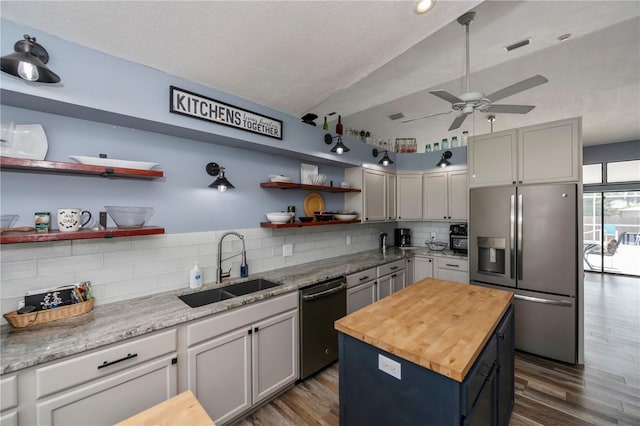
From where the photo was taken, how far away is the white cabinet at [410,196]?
14.2 feet

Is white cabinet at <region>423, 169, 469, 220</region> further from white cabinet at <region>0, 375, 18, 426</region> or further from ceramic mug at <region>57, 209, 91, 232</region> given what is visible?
white cabinet at <region>0, 375, 18, 426</region>

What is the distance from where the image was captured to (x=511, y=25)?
2010 millimetres

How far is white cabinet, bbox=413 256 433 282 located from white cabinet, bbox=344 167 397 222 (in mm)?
751

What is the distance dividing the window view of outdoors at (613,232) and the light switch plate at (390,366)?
7.16 metres

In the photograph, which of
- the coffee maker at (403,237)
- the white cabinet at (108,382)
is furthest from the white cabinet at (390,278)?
the white cabinet at (108,382)

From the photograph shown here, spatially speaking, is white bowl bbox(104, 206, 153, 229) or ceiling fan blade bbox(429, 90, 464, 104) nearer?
white bowl bbox(104, 206, 153, 229)

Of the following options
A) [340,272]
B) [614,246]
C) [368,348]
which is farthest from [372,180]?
[614,246]

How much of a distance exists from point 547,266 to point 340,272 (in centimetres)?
220

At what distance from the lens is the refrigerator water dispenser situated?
302 centimetres

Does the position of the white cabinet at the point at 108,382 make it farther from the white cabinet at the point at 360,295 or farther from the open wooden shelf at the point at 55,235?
the white cabinet at the point at 360,295

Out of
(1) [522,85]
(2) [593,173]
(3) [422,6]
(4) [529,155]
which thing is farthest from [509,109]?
(2) [593,173]

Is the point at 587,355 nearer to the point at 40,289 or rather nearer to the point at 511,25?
the point at 511,25

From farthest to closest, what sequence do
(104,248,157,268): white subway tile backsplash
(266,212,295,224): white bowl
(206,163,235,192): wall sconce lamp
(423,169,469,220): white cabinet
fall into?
(423,169,469,220): white cabinet < (266,212,295,224): white bowl < (206,163,235,192): wall sconce lamp < (104,248,157,268): white subway tile backsplash

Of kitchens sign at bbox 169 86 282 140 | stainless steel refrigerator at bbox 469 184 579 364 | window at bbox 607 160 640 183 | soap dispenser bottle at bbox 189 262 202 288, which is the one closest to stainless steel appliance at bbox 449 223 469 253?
stainless steel refrigerator at bbox 469 184 579 364
